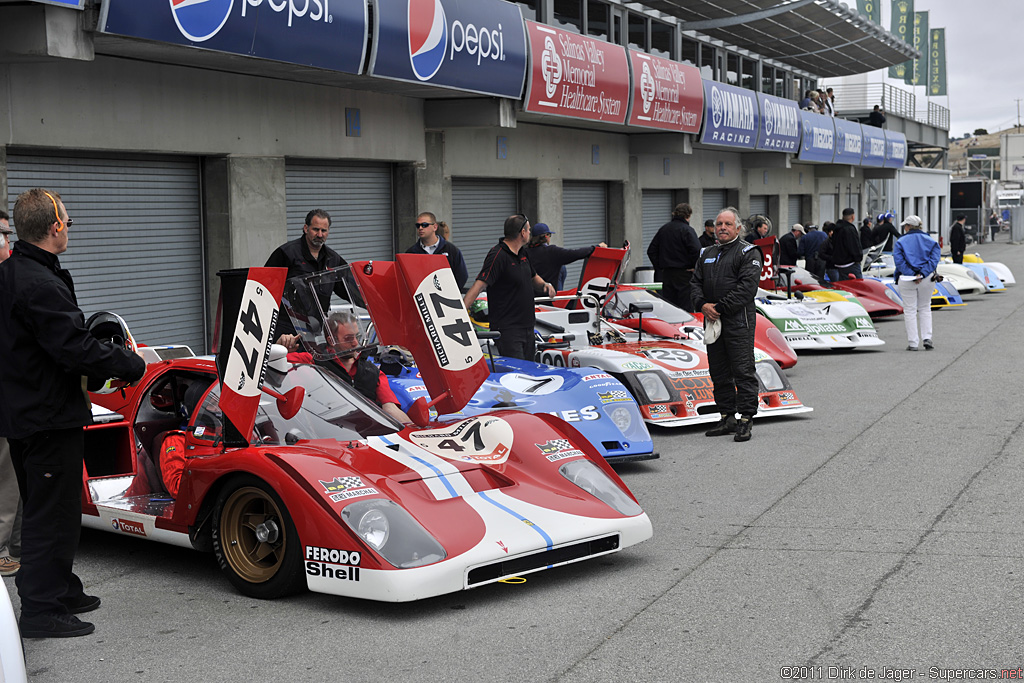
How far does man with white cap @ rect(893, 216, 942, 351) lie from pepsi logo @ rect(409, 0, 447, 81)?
21.2 feet

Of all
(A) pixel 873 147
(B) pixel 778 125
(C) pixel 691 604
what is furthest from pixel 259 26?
(A) pixel 873 147

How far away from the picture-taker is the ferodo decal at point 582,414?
24.6ft

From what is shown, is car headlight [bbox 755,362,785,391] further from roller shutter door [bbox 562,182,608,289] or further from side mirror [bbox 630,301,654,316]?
roller shutter door [bbox 562,182,608,289]

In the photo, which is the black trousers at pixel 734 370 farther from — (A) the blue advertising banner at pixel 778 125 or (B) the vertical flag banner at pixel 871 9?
(B) the vertical flag banner at pixel 871 9

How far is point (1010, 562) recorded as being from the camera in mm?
5246

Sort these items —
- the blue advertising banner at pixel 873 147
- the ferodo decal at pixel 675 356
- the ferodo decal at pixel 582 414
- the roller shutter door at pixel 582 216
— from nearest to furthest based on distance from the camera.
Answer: the ferodo decal at pixel 582 414
the ferodo decal at pixel 675 356
the roller shutter door at pixel 582 216
the blue advertising banner at pixel 873 147

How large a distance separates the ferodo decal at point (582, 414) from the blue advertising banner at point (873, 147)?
2994 cm

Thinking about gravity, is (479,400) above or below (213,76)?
below

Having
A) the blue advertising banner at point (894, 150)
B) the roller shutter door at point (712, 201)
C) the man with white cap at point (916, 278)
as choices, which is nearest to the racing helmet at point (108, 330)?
the man with white cap at point (916, 278)

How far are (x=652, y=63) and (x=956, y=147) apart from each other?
198 meters

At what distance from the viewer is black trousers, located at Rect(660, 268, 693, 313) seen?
13.3 metres

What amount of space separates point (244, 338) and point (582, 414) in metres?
2.88

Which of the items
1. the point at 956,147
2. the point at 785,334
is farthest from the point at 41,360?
the point at 956,147

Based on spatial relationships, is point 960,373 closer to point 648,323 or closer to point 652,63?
point 648,323
